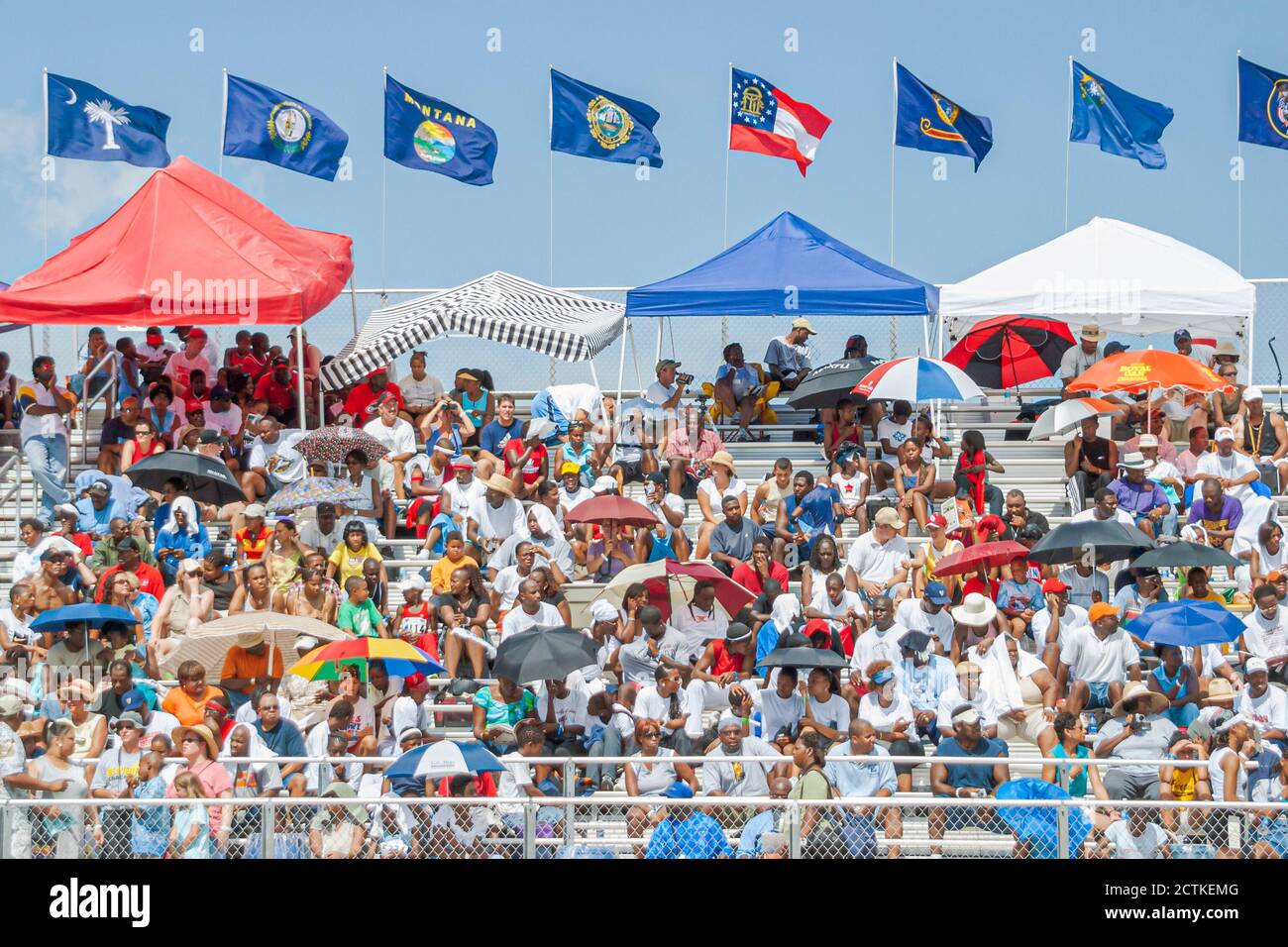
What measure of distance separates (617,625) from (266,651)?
8.37 feet

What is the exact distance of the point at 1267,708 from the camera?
13.7m

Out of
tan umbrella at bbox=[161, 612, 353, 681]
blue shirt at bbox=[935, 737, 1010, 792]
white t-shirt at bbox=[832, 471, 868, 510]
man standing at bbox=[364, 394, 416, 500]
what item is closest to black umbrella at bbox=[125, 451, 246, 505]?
man standing at bbox=[364, 394, 416, 500]

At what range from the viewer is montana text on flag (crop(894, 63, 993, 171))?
22453 mm

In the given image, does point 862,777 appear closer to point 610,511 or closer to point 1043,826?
point 1043,826

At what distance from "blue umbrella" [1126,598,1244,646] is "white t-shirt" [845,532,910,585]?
2367mm

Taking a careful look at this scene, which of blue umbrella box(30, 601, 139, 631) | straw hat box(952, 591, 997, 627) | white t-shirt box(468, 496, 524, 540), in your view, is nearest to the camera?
blue umbrella box(30, 601, 139, 631)

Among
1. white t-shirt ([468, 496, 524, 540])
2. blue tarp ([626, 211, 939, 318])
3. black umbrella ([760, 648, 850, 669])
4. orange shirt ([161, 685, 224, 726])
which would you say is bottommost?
orange shirt ([161, 685, 224, 726])

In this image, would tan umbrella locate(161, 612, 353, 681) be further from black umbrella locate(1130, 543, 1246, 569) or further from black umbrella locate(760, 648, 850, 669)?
black umbrella locate(1130, 543, 1246, 569)

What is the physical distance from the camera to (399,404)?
2017cm

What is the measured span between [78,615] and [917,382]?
7680mm

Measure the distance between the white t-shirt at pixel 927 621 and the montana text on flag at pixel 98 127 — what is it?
35.7ft

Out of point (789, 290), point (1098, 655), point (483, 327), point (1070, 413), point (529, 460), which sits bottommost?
point (1098, 655)

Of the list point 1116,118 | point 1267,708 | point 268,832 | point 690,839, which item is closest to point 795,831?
point 690,839
